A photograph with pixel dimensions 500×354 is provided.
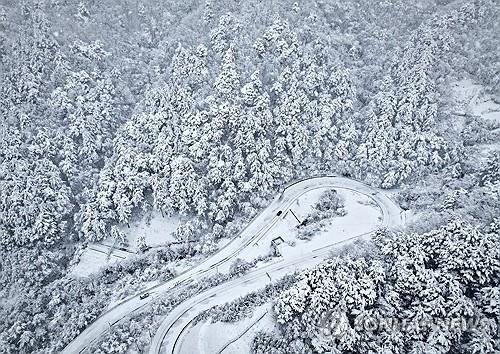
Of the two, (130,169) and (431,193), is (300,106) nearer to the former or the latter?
(431,193)

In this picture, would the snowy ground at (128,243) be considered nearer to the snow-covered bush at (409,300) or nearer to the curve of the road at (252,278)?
the curve of the road at (252,278)

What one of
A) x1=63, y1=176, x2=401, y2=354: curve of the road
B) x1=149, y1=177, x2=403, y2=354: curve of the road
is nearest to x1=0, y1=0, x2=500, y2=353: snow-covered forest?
x1=63, y1=176, x2=401, y2=354: curve of the road

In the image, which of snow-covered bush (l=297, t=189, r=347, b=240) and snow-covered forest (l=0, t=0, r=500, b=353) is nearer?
snow-covered forest (l=0, t=0, r=500, b=353)

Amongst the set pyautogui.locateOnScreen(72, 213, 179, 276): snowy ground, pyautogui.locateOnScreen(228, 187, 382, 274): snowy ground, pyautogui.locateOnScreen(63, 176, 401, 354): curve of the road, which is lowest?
pyautogui.locateOnScreen(228, 187, 382, 274): snowy ground

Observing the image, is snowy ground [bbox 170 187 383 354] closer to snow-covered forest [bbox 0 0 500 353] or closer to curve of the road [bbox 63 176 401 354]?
snow-covered forest [bbox 0 0 500 353]

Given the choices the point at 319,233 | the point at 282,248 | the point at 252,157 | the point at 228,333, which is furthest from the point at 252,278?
the point at 252,157

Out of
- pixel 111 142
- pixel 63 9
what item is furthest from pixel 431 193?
pixel 63 9

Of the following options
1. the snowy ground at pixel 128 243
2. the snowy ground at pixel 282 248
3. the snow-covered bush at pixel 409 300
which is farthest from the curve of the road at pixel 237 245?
the snow-covered bush at pixel 409 300

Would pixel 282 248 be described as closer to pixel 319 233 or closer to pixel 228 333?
pixel 319 233
